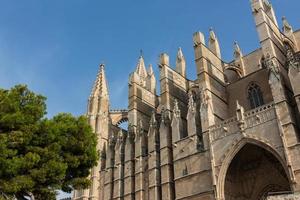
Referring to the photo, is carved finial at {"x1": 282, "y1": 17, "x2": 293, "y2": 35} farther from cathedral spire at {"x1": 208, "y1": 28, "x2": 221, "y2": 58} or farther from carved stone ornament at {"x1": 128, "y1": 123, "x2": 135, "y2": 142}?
carved stone ornament at {"x1": 128, "y1": 123, "x2": 135, "y2": 142}

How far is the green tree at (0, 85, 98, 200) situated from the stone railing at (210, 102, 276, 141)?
7195mm

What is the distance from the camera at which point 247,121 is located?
16.6 metres

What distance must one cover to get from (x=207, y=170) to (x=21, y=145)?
9.59 meters

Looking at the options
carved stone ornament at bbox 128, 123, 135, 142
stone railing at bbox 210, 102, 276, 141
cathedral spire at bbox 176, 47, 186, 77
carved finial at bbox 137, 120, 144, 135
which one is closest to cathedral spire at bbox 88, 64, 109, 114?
carved stone ornament at bbox 128, 123, 135, 142

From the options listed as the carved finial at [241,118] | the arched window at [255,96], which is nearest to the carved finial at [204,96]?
the carved finial at [241,118]

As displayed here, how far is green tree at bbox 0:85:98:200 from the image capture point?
10.4 m

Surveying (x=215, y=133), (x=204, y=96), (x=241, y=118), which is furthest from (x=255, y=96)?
(x=215, y=133)

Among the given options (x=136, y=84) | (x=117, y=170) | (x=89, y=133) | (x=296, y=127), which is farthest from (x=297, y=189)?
(x=136, y=84)

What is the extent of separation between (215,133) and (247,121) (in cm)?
181

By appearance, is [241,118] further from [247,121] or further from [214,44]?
[214,44]

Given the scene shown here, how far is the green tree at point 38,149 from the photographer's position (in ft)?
34.0

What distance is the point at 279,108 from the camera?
15.5m

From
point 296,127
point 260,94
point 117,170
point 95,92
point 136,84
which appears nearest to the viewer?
point 296,127

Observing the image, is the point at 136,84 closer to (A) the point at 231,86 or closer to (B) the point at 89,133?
(A) the point at 231,86
